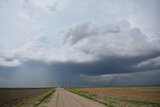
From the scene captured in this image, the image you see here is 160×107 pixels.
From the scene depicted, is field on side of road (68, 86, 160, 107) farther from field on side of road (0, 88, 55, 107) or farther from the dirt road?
field on side of road (0, 88, 55, 107)

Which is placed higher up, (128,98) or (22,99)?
(22,99)

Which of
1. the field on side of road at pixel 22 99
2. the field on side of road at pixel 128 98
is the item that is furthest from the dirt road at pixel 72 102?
the field on side of road at pixel 22 99

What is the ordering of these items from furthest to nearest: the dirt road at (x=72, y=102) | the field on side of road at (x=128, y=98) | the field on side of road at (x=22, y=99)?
the field on side of road at (x=22, y=99) → the field on side of road at (x=128, y=98) → the dirt road at (x=72, y=102)

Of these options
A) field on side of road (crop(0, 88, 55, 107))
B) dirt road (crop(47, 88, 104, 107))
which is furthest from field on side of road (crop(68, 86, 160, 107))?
field on side of road (crop(0, 88, 55, 107))

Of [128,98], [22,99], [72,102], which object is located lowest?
[72,102]

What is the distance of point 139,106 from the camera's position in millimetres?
28641

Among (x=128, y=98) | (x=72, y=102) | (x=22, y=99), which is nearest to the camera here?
(x=72, y=102)

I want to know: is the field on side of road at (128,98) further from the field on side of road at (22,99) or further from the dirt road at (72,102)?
A: the field on side of road at (22,99)

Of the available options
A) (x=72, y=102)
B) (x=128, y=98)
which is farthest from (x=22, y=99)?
(x=128, y=98)

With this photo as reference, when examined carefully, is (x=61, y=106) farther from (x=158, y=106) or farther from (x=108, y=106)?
(x=158, y=106)

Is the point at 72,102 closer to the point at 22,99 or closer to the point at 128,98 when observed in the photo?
the point at 128,98

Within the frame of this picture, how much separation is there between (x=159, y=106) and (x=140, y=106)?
8.35 ft

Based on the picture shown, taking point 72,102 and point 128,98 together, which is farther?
point 128,98

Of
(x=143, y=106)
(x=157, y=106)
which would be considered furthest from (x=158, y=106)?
(x=143, y=106)
